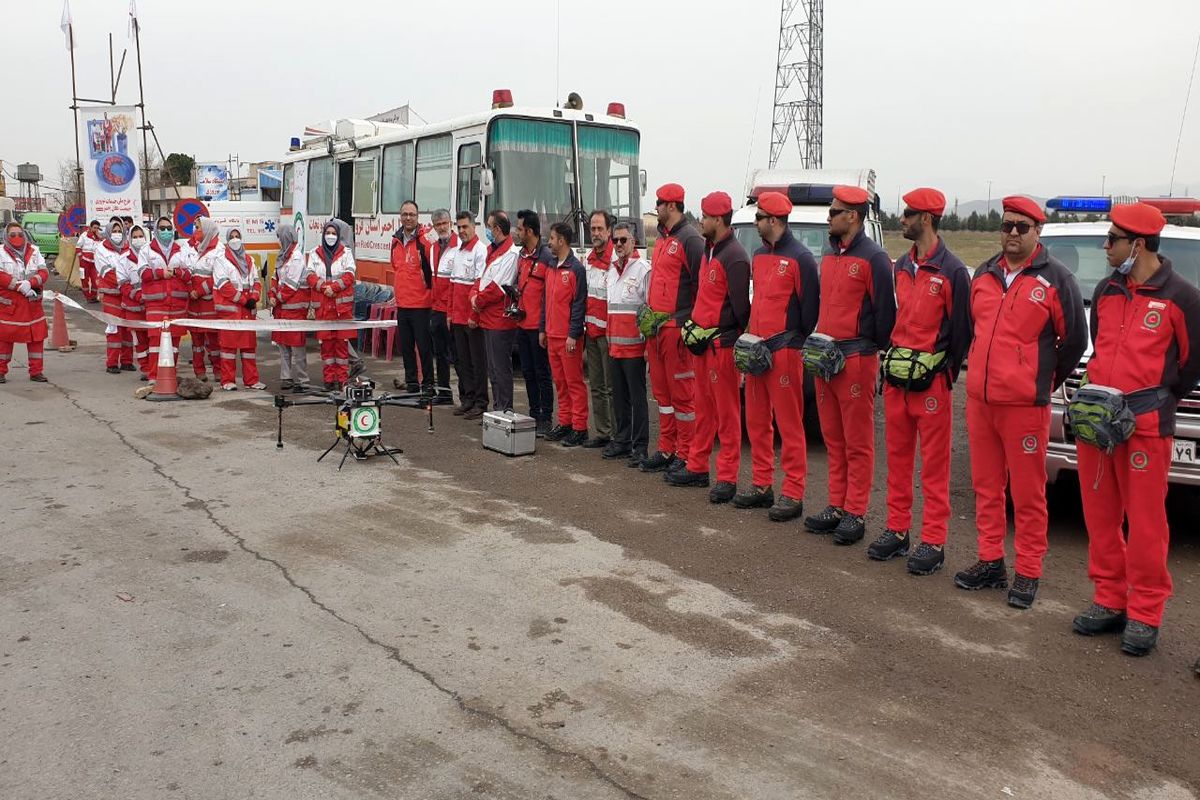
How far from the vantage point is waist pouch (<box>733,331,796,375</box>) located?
23.1 feet

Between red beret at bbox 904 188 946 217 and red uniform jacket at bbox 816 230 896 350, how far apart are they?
18.4 inches

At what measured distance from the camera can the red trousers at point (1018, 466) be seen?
550 cm

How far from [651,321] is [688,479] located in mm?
1294

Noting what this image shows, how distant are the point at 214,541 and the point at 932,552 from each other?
4517 mm

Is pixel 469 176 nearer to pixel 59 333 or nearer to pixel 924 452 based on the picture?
pixel 59 333

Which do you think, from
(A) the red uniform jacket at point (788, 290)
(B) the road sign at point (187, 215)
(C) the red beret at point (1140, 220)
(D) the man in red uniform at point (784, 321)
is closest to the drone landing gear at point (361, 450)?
(D) the man in red uniform at point (784, 321)

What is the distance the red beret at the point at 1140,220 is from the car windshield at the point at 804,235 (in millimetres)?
5742

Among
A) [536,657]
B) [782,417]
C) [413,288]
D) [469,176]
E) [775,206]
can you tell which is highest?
[469,176]

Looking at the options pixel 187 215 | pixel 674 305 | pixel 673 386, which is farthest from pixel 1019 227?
pixel 187 215

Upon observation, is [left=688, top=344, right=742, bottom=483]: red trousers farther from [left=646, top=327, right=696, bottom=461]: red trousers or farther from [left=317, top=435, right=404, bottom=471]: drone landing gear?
[left=317, top=435, right=404, bottom=471]: drone landing gear

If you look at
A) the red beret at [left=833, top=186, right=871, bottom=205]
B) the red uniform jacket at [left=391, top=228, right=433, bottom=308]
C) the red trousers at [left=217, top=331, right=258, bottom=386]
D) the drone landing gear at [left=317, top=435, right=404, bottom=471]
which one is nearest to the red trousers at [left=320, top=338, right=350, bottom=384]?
the red trousers at [left=217, top=331, right=258, bottom=386]

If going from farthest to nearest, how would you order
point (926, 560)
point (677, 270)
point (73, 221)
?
point (73, 221) < point (677, 270) < point (926, 560)

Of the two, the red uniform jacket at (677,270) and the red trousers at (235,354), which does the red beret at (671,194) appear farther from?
the red trousers at (235,354)

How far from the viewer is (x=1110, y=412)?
4840 millimetres
